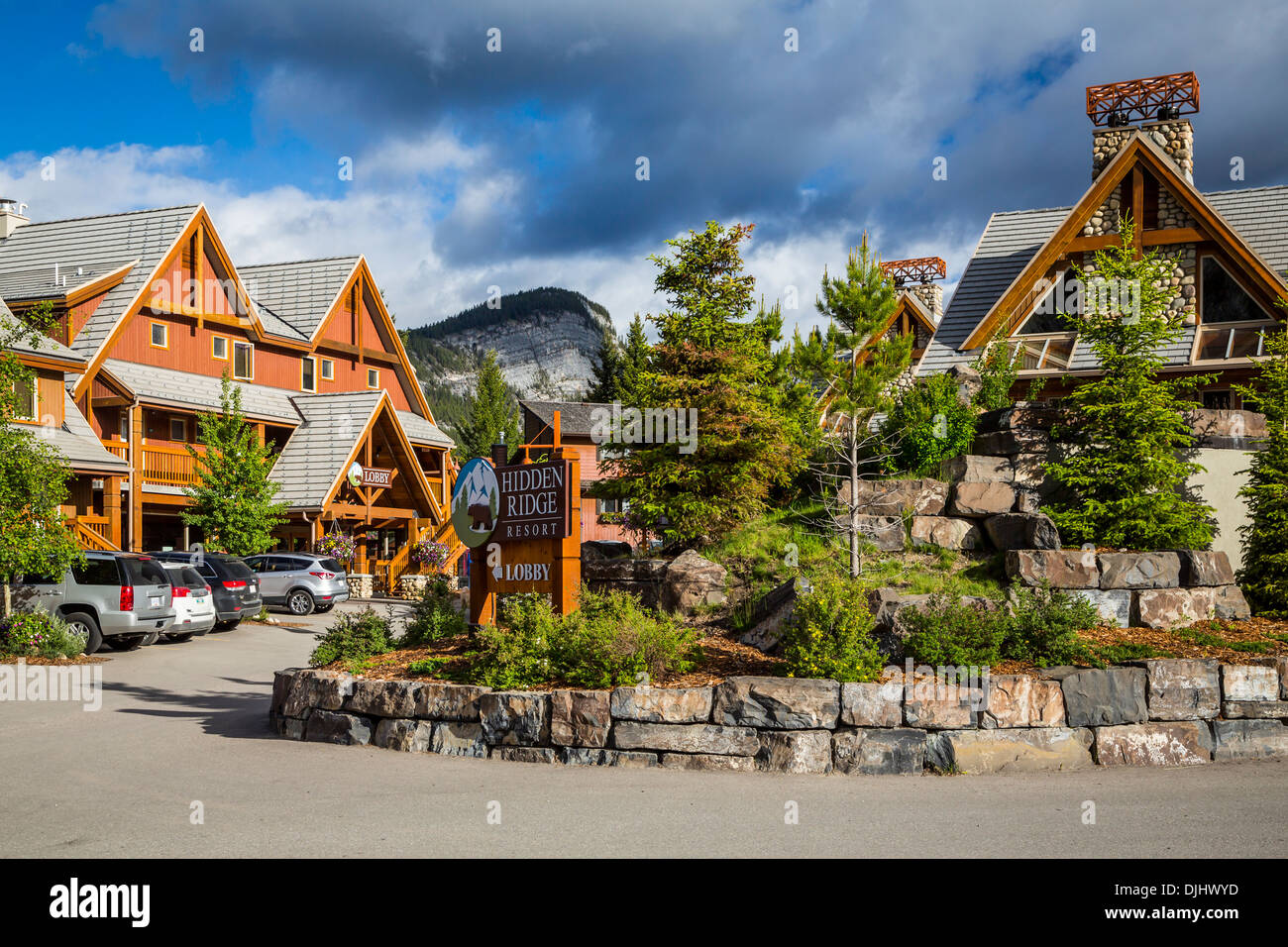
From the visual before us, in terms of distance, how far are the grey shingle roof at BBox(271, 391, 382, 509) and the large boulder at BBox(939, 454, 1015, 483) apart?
23.1 m

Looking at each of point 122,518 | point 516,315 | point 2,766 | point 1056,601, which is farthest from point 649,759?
point 516,315

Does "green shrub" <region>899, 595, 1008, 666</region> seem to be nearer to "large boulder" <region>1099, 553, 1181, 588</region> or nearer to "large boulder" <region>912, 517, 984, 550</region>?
"large boulder" <region>1099, 553, 1181, 588</region>

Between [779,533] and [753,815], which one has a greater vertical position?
[779,533]

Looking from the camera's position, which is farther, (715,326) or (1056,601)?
(715,326)

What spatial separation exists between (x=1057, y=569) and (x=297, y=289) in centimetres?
3648

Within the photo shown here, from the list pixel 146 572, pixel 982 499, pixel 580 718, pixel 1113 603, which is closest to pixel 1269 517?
pixel 1113 603

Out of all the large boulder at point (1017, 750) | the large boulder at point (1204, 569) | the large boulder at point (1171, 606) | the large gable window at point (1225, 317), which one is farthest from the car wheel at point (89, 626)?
the large gable window at point (1225, 317)

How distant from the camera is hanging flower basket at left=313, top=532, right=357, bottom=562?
3344 cm

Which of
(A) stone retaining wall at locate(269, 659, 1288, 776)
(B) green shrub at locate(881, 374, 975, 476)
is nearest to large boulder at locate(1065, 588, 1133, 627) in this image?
(A) stone retaining wall at locate(269, 659, 1288, 776)

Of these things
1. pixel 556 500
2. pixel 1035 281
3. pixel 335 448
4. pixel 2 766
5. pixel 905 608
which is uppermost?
pixel 1035 281

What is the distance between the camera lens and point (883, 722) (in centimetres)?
924

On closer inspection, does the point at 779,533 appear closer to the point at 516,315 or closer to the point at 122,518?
the point at 122,518

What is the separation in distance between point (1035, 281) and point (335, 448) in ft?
73.9

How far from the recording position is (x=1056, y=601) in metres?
10.6
